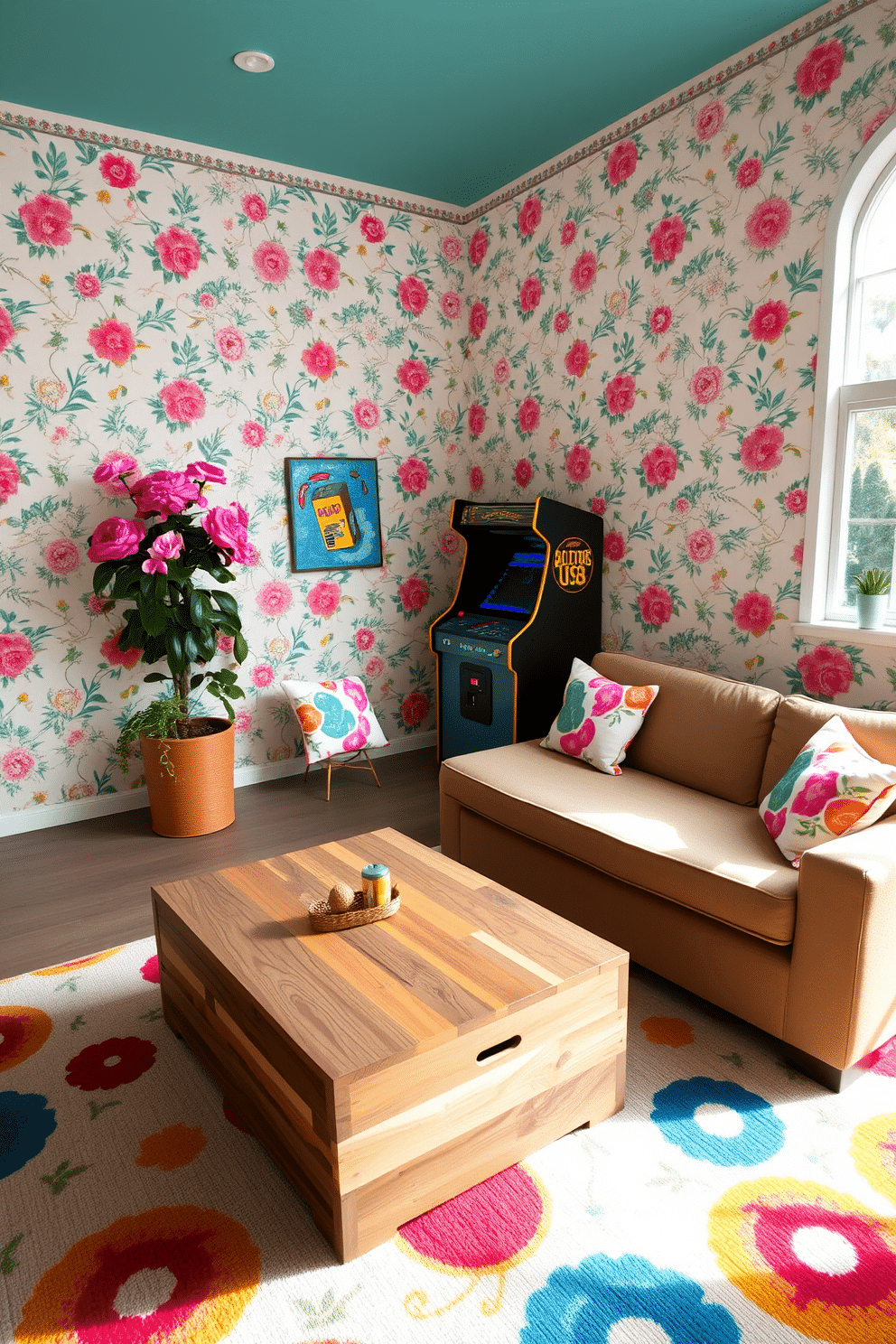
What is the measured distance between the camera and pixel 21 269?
325 cm

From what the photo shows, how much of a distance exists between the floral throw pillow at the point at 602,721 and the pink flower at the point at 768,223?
164 cm

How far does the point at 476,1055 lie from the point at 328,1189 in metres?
0.34

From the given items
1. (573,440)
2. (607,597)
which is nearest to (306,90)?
(573,440)

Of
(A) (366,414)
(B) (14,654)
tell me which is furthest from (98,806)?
(A) (366,414)

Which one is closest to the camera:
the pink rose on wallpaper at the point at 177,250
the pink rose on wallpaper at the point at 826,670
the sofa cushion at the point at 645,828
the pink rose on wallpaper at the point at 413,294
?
the sofa cushion at the point at 645,828

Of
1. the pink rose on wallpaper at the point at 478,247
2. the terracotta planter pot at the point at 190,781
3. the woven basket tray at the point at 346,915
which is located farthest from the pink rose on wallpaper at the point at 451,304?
the woven basket tray at the point at 346,915

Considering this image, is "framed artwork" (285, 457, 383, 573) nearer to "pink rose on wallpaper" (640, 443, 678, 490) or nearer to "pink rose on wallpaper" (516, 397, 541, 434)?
"pink rose on wallpaper" (516, 397, 541, 434)

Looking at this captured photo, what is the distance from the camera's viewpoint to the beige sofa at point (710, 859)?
1811 mm

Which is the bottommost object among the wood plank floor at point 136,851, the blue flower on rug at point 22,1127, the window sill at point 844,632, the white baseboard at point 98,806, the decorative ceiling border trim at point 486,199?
the blue flower on rug at point 22,1127

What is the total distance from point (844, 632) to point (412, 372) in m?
2.60

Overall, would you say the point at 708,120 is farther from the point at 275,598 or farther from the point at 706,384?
the point at 275,598

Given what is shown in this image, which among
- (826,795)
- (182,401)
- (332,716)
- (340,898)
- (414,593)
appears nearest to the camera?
(340,898)

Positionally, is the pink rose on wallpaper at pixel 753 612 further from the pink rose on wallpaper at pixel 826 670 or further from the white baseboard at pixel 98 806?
the white baseboard at pixel 98 806

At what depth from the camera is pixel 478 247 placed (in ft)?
14.2
